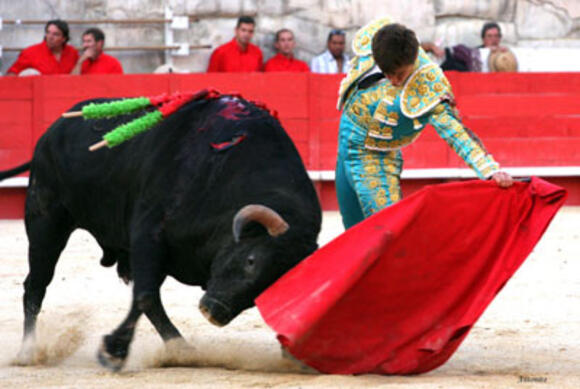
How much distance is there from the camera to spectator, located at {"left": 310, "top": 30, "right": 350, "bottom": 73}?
8648 millimetres

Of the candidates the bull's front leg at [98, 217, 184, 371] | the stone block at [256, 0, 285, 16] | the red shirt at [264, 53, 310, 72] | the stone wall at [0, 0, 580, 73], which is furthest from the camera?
the stone block at [256, 0, 285, 16]

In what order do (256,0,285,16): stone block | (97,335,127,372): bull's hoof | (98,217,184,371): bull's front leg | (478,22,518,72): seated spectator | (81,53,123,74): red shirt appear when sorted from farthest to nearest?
(256,0,285,16): stone block
(478,22,518,72): seated spectator
(81,53,123,74): red shirt
(98,217,184,371): bull's front leg
(97,335,127,372): bull's hoof

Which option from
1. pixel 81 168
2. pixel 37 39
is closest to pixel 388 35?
pixel 81 168

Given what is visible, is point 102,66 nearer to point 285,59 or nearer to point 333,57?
point 285,59

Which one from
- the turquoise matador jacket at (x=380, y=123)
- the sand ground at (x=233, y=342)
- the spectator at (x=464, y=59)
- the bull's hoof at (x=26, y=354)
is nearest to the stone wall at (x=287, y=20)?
the spectator at (x=464, y=59)

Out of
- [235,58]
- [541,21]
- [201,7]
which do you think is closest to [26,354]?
[235,58]

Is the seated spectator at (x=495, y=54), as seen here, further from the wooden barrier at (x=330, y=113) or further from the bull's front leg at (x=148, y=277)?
the bull's front leg at (x=148, y=277)

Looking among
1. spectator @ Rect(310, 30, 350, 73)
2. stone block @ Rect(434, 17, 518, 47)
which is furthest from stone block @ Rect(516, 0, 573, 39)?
spectator @ Rect(310, 30, 350, 73)

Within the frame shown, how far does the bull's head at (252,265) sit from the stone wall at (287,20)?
627cm

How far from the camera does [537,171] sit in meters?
8.55

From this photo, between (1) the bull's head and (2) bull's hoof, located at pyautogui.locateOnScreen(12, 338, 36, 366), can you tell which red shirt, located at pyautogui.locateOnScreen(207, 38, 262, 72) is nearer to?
(2) bull's hoof, located at pyautogui.locateOnScreen(12, 338, 36, 366)

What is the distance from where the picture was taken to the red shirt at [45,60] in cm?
841

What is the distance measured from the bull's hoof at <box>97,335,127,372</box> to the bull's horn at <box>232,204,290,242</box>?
57 centimetres

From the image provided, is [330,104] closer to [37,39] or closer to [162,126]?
[37,39]
